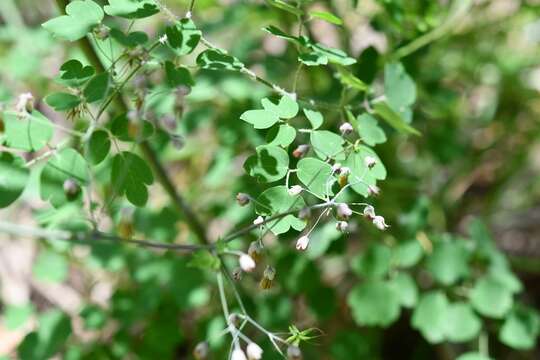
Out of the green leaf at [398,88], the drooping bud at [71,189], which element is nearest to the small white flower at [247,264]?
the drooping bud at [71,189]

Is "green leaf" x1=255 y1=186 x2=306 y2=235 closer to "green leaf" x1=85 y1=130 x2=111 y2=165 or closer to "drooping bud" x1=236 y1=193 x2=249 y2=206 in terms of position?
"drooping bud" x1=236 y1=193 x2=249 y2=206

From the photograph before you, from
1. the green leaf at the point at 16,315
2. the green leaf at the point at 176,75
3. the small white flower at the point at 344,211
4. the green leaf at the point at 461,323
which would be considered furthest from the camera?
the green leaf at the point at 16,315

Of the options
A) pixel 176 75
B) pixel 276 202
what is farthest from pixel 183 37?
pixel 276 202

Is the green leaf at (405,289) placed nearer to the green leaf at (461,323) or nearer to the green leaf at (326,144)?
the green leaf at (461,323)

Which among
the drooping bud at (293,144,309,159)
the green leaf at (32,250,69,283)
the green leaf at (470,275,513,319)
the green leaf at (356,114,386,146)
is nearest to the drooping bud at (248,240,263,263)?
the drooping bud at (293,144,309,159)

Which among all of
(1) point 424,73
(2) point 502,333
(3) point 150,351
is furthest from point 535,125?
(3) point 150,351

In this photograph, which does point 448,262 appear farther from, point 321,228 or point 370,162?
point 370,162
